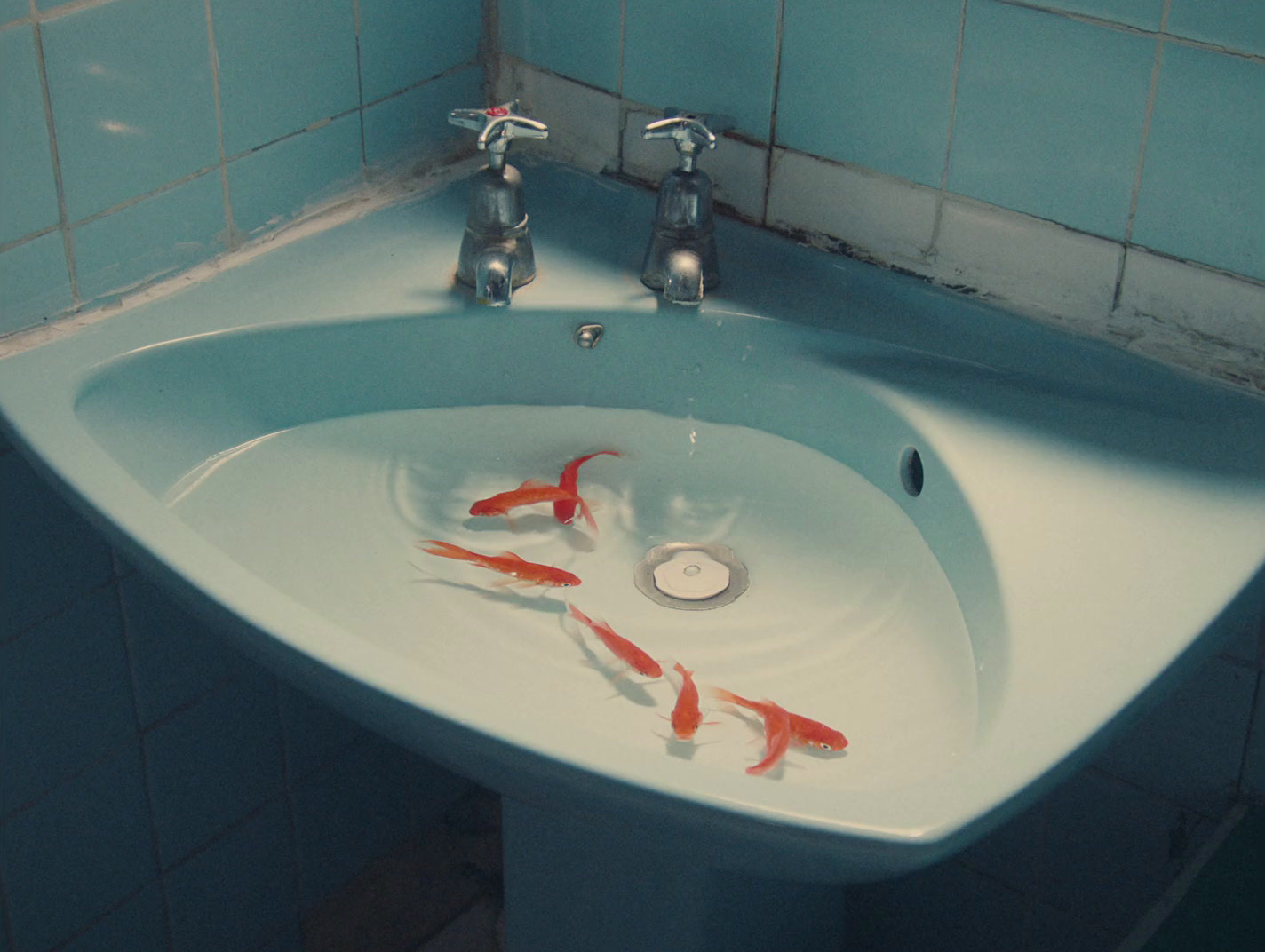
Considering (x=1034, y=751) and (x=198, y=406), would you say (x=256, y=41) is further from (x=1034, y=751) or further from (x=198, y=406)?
(x=1034, y=751)

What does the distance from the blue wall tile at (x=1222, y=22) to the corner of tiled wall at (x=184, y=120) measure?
56 centimetres

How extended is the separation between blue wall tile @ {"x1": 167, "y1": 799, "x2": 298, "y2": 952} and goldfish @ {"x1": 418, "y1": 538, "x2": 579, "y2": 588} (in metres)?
0.50

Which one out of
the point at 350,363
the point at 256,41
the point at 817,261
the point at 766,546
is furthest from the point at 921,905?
the point at 256,41

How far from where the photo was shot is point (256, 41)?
1039 millimetres

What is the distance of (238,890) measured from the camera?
4.40 feet

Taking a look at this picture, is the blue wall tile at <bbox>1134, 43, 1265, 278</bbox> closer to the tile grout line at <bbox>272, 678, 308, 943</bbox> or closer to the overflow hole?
the overflow hole

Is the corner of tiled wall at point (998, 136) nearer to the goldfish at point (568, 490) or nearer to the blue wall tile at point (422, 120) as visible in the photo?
the blue wall tile at point (422, 120)

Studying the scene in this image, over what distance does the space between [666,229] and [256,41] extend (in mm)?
317

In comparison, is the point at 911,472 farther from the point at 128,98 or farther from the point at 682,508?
the point at 128,98

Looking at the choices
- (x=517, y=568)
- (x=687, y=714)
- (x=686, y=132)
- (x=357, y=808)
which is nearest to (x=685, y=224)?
(x=686, y=132)

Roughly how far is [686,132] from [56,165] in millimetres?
411

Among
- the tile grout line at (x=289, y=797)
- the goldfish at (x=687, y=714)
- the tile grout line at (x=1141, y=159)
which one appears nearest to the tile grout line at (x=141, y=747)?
the tile grout line at (x=289, y=797)

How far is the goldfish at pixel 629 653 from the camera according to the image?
2.85 ft

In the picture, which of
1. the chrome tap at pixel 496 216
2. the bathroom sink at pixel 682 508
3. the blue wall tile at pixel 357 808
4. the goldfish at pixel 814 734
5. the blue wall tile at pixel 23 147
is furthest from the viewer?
the blue wall tile at pixel 357 808
